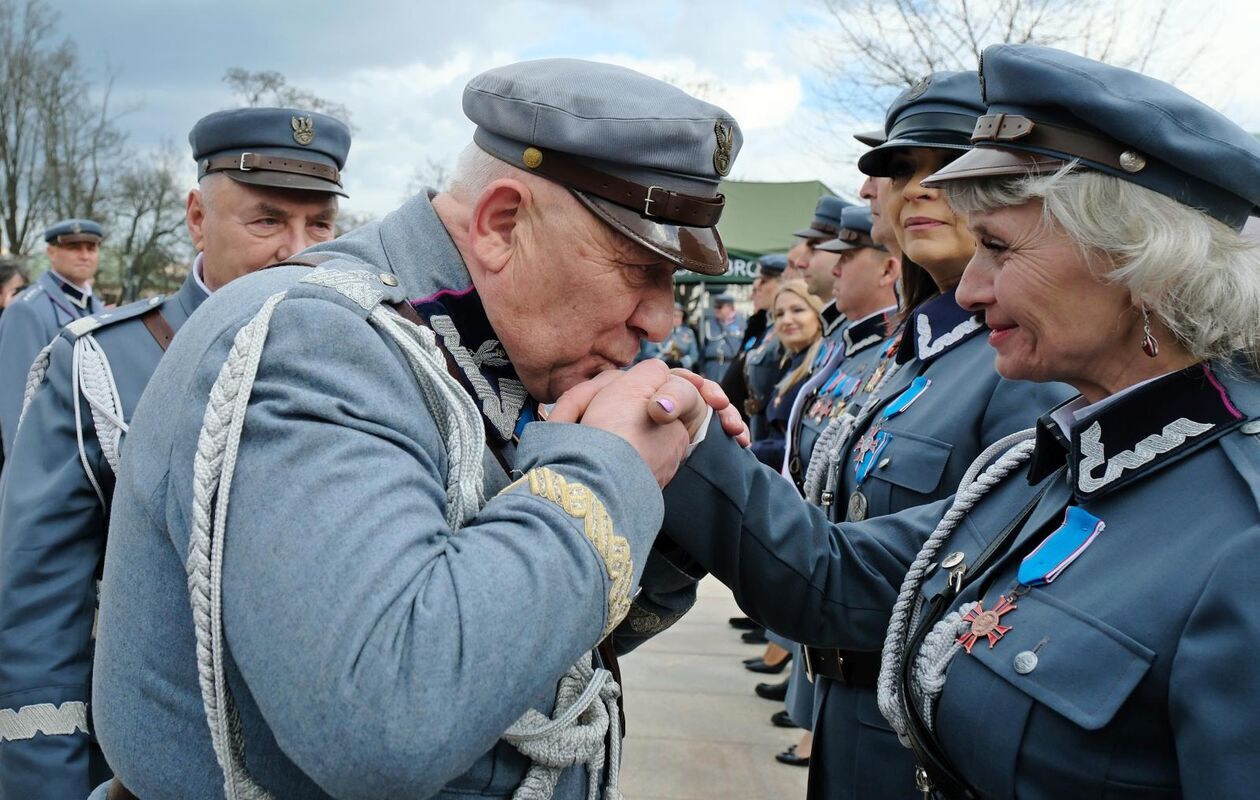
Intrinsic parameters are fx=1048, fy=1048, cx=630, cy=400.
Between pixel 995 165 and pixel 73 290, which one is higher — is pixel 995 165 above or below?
above

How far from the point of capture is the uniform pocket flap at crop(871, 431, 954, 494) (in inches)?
110

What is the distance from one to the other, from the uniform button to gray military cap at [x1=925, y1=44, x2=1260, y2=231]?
0.78 m

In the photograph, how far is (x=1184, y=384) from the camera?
172 centimetres

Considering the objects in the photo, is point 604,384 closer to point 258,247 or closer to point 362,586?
point 362,586

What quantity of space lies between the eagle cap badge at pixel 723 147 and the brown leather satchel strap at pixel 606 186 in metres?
0.12

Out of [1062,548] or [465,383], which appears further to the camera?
[1062,548]

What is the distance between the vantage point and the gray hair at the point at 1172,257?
1699 millimetres

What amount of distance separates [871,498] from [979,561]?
0.99 m

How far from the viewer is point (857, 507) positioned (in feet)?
9.81

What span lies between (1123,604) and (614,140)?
1.04 m

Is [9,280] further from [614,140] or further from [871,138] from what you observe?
[614,140]

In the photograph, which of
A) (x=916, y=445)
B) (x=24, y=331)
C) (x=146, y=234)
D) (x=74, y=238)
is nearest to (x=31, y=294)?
(x=24, y=331)

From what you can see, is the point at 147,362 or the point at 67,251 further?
the point at 67,251

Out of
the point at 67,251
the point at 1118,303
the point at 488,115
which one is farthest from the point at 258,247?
the point at 67,251
